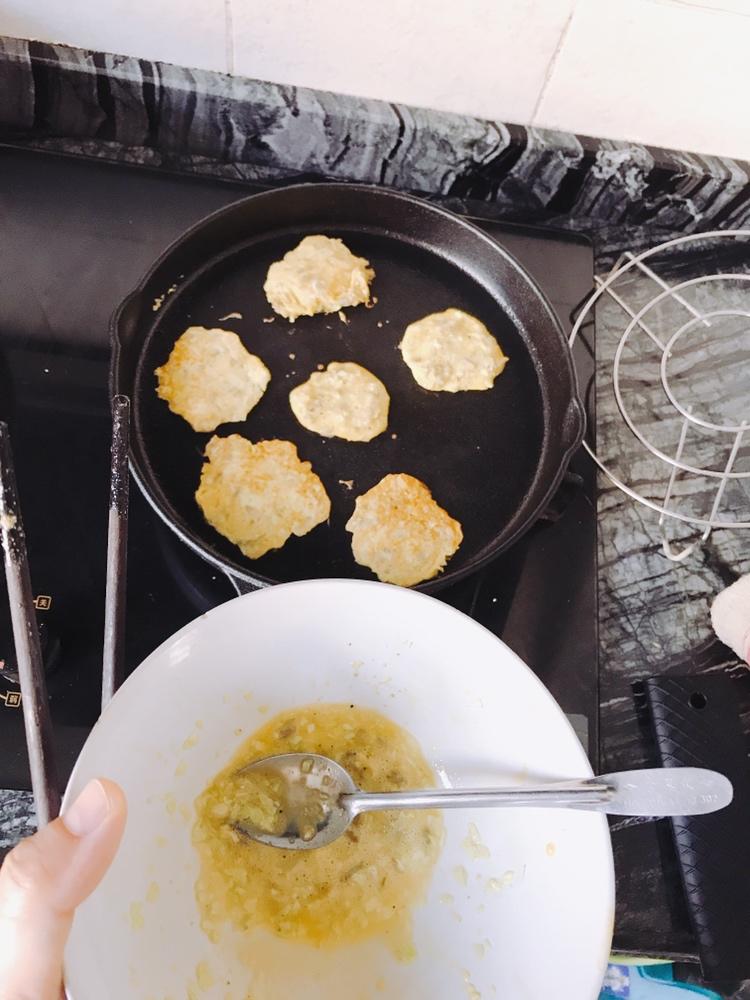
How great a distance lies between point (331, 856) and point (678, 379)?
789 mm

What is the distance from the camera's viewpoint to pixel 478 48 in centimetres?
98

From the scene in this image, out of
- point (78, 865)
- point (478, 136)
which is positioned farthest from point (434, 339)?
point (78, 865)

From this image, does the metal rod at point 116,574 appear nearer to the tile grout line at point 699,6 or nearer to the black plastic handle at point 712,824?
the black plastic handle at point 712,824

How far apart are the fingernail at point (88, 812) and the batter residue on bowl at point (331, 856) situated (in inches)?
7.5

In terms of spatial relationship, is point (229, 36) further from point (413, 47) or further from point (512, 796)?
point (512, 796)

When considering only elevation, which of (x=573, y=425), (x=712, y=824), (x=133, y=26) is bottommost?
(x=712, y=824)

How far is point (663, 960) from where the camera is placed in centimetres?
83

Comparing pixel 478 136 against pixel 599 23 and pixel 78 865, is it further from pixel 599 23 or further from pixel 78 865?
pixel 78 865

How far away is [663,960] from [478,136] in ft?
3.38

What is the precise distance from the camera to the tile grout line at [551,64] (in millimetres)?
943

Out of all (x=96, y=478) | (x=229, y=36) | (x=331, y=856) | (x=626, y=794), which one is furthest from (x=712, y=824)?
(x=229, y=36)

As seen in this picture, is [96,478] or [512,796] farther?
[96,478]

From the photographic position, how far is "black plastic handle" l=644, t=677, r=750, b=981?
2.59 feet

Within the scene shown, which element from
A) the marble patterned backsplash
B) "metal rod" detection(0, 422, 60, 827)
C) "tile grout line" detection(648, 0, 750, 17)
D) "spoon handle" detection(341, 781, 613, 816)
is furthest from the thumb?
"tile grout line" detection(648, 0, 750, 17)
